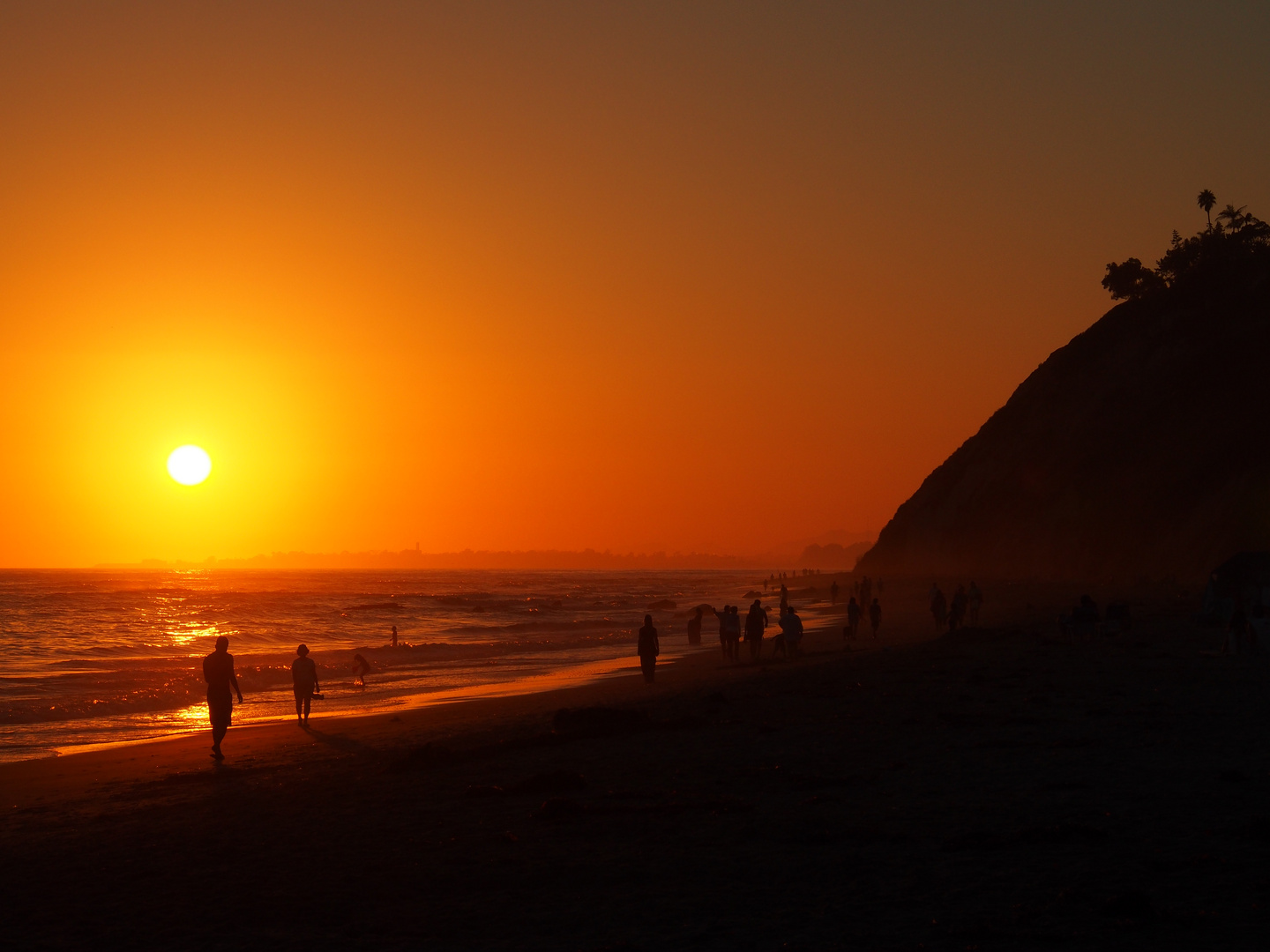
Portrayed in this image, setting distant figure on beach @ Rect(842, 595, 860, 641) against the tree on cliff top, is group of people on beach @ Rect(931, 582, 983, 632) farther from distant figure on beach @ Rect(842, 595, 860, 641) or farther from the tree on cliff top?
the tree on cliff top

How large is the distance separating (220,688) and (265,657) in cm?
2581

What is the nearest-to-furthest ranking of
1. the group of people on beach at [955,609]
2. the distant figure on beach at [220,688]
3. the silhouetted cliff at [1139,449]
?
the distant figure on beach at [220,688]
the group of people on beach at [955,609]
the silhouetted cliff at [1139,449]

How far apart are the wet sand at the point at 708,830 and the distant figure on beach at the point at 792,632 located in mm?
9198

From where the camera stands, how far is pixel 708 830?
8.83 metres

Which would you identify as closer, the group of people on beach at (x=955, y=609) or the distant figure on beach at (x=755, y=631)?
the distant figure on beach at (x=755, y=631)

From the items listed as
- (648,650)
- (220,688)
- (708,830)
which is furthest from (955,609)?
(708,830)

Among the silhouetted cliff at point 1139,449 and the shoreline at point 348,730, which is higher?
the silhouetted cliff at point 1139,449

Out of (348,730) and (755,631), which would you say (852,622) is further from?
(348,730)

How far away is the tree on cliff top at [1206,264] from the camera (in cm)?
6203

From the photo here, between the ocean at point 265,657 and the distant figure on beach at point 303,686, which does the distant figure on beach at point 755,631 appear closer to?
the ocean at point 265,657

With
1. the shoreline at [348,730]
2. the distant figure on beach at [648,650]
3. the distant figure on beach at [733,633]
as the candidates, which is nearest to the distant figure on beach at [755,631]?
the distant figure on beach at [733,633]

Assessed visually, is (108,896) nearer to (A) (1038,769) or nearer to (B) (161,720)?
(A) (1038,769)

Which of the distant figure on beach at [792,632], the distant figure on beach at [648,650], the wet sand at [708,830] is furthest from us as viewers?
the distant figure on beach at [792,632]

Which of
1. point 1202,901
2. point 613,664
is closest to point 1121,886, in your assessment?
point 1202,901
